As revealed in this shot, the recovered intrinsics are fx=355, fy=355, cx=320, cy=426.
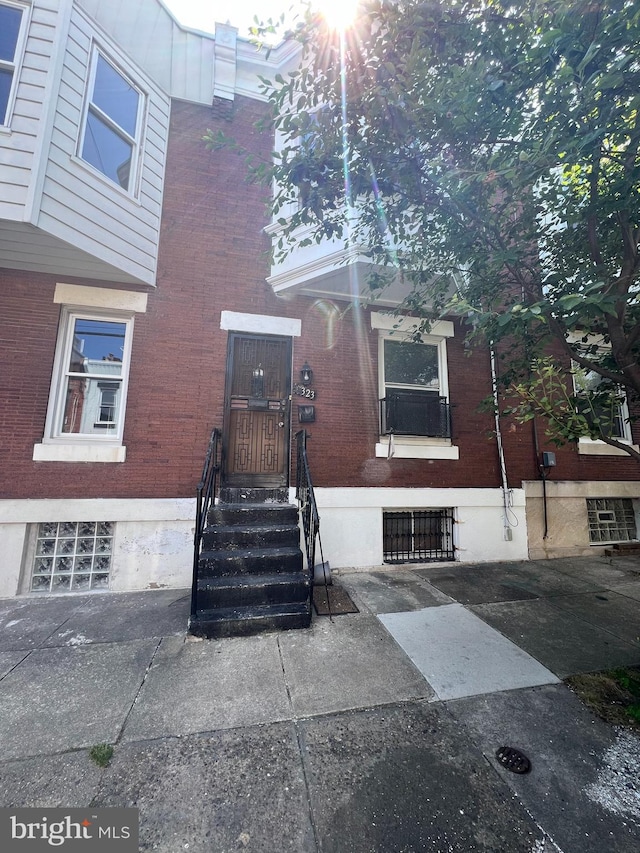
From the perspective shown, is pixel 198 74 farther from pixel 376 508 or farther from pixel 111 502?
pixel 376 508

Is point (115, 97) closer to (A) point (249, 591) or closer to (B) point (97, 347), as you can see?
(B) point (97, 347)

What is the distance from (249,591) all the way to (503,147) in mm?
5125

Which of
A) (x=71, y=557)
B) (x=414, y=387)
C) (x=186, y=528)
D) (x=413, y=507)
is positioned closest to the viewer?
(x=71, y=557)

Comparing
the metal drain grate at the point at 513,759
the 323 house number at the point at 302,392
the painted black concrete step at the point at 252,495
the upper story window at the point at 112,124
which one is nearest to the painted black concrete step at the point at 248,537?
the painted black concrete step at the point at 252,495

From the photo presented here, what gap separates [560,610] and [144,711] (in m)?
4.45

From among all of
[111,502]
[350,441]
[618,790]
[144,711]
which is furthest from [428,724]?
[111,502]

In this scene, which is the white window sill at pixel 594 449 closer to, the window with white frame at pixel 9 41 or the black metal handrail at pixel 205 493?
the black metal handrail at pixel 205 493

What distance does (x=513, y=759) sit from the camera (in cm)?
214

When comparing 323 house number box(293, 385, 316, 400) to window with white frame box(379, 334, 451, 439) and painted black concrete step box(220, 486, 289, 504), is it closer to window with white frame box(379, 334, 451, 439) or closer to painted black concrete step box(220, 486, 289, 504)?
window with white frame box(379, 334, 451, 439)

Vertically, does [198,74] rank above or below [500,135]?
above

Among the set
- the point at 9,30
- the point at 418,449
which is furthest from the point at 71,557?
the point at 9,30

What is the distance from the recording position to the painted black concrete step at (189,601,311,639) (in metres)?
3.49

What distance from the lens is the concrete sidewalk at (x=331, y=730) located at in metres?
1.77

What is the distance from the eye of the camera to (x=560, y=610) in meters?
4.23
